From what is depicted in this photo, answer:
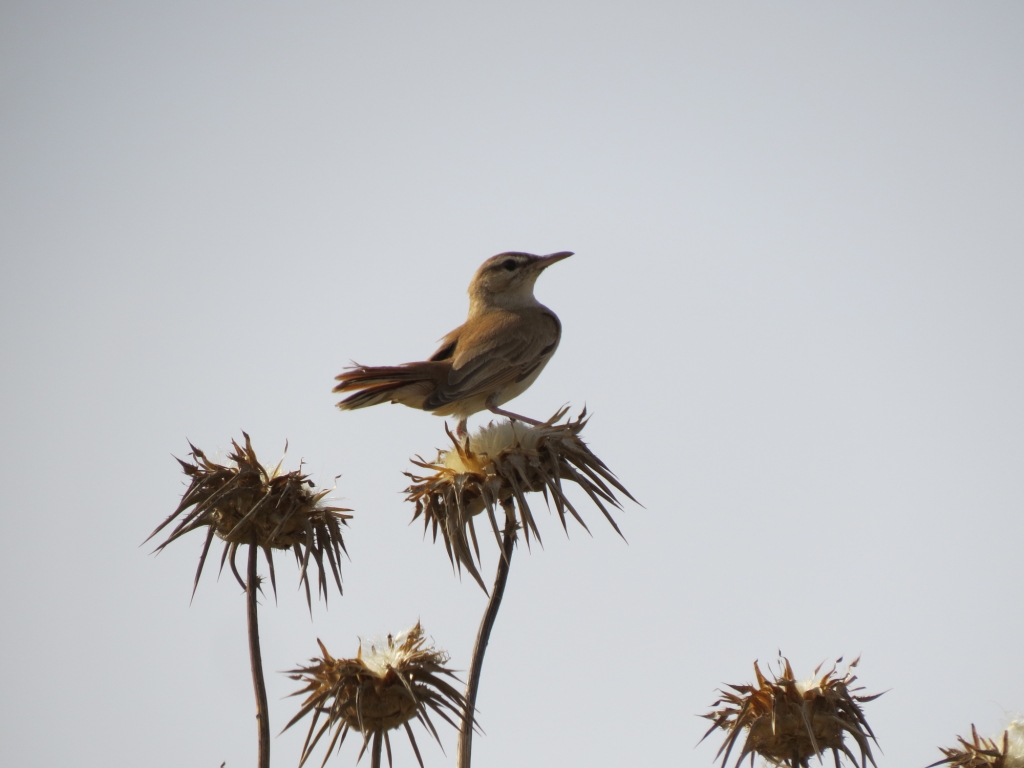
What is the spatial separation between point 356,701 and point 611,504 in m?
1.58

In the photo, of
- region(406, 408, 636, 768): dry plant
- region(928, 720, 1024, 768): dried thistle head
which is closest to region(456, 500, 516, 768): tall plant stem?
region(406, 408, 636, 768): dry plant

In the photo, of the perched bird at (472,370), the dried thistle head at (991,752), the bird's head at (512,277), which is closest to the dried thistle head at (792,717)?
the dried thistle head at (991,752)

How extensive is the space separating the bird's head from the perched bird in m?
0.40

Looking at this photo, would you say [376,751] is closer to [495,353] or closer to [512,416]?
[512,416]

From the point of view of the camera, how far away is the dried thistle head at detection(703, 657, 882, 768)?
5039 millimetres

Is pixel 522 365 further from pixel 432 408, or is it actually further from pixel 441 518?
pixel 441 518

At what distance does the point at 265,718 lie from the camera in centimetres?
484

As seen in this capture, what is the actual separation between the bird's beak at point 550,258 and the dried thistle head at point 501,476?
5.03m

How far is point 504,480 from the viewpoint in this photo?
5398 mm

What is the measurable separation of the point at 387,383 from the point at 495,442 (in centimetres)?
274

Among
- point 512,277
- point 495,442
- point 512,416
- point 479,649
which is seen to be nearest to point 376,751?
point 479,649

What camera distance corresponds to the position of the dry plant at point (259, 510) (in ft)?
18.2

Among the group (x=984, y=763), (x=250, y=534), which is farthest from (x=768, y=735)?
(x=250, y=534)

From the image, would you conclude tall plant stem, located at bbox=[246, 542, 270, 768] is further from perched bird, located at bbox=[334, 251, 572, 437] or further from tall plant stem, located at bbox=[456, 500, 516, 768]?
perched bird, located at bbox=[334, 251, 572, 437]
